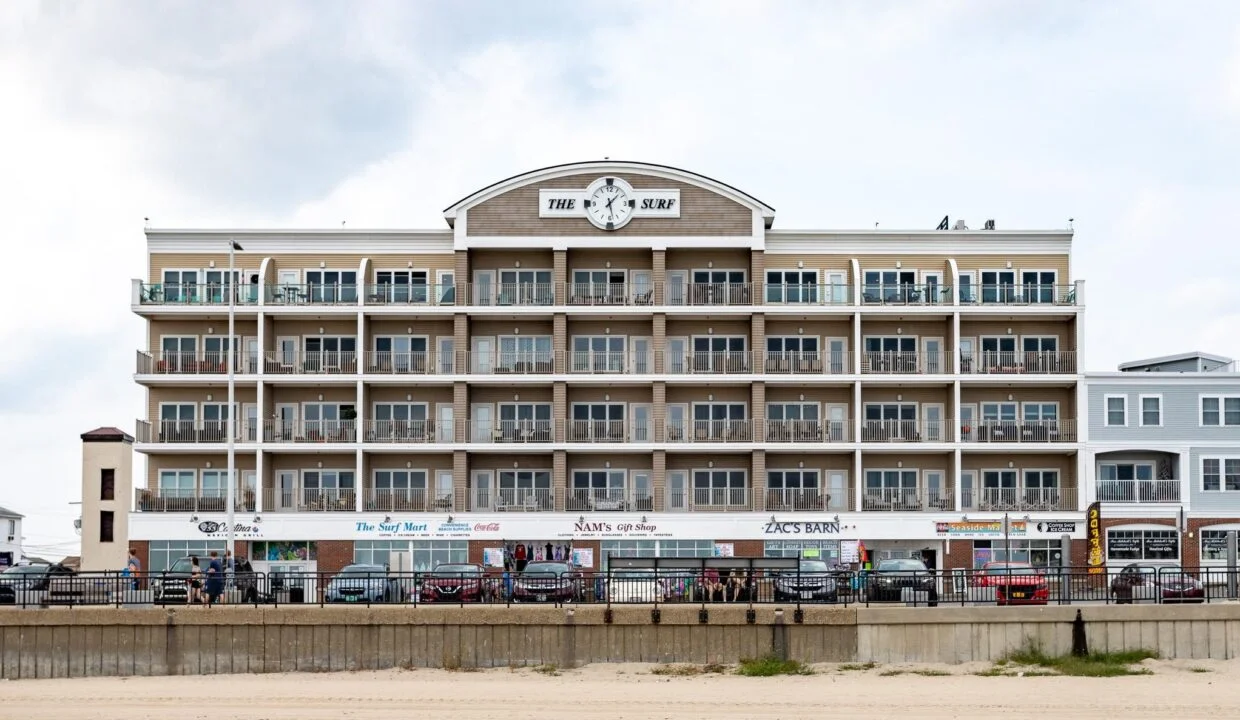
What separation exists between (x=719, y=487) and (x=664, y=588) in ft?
90.7

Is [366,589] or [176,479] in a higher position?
[176,479]

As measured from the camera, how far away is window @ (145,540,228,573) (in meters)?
60.3

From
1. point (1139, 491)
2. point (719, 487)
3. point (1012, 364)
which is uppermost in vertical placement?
point (1012, 364)

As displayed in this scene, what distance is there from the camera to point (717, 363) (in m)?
61.9

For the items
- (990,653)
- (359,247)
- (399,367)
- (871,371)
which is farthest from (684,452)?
(990,653)

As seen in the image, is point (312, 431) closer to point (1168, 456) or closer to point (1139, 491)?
point (1139, 491)

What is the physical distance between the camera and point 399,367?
203 ft

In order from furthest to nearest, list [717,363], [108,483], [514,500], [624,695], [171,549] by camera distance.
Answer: [108,483], [717,363], [514,500], [171,549], [624,695]

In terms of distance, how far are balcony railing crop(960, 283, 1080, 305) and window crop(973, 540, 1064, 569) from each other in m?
10.4

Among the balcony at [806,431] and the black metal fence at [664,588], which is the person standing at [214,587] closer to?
the black metal fence at [664,588]

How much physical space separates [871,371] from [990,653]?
28.9 meters

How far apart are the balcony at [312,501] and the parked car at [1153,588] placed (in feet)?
114

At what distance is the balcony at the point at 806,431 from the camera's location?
62.1m

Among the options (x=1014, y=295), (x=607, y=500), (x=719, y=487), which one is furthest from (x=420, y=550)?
(x=1014, y=295)
